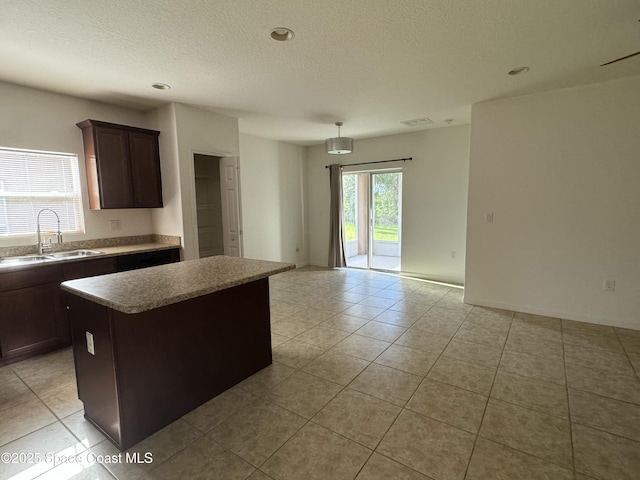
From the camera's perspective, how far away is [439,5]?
1.94 m

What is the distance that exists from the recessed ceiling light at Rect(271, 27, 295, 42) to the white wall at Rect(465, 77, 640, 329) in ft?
9.01

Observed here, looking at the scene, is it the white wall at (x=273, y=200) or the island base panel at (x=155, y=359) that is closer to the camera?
the island base panel at (x=155, y=359)

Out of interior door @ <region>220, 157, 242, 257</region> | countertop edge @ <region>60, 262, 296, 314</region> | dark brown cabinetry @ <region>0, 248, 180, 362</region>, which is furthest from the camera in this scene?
interior door @ <region>220, 157, 242, 257</region>

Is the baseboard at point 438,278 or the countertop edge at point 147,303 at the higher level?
the countertop edge at point 147,303

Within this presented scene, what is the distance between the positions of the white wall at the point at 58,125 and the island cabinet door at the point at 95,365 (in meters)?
2.03

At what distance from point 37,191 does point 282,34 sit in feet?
10.3

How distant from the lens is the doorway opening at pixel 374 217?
6.05 metres

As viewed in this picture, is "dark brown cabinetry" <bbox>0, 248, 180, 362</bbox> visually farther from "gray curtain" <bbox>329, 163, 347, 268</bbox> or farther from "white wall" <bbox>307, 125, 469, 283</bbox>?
"white wall" <bbox>307, 125, 469, 283</bbox>

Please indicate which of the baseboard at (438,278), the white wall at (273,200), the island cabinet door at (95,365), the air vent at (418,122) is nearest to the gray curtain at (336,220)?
the white wall at (273,200)

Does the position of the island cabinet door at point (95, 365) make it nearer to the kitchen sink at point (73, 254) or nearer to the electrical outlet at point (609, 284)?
the kitchen sink at point (73, 254)

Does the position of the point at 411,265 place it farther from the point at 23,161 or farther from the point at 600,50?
the point at 23,161

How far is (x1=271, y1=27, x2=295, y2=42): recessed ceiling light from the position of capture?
221 cm

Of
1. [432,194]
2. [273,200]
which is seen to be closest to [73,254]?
[273,200]

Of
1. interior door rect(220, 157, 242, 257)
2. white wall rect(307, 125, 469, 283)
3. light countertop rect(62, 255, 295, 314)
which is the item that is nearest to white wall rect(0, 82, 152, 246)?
interior door rect(220, 157, 242, 257)
